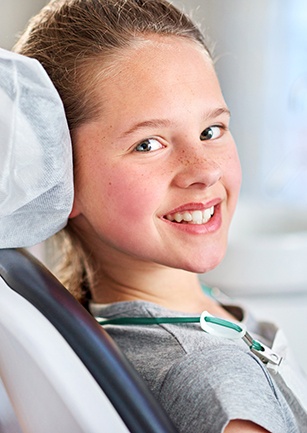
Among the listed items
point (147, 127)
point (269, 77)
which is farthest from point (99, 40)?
point (269, 77)

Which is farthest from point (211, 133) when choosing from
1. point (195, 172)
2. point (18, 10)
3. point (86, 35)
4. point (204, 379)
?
point (18, 10)

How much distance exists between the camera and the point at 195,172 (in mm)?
916

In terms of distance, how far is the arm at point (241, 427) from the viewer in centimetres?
75

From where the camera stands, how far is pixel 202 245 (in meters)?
0.96

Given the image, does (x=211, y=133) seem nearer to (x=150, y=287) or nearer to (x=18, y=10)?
(x=150, y=287)

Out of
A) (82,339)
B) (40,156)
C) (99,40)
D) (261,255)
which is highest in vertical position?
(99,40)

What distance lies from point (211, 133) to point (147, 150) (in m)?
0.10

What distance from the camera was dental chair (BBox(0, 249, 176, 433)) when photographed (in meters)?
0.67

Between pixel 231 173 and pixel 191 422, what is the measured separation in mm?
333

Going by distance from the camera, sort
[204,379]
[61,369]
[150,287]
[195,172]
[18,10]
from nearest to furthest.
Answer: [61,369] → [204,379] → [195,172] → [150,287] → [18,10]

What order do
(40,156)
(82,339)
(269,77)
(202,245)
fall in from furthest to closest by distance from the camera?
(269,77) → (202,245) → (40,156) → (82,339)

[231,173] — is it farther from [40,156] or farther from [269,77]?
[269,77]

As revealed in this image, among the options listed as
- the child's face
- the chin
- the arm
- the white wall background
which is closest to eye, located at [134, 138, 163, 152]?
the child's face

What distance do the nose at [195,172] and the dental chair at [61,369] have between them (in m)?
0.21
